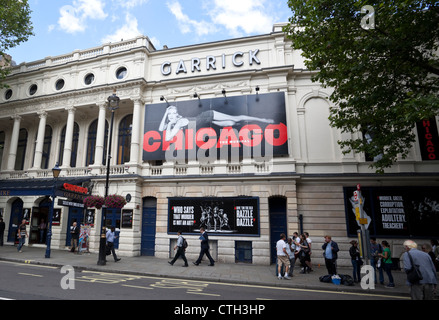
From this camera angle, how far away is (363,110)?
38.1ft

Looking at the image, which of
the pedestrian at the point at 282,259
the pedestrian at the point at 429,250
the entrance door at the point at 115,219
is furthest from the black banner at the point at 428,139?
the entrance door at the point at 115,219

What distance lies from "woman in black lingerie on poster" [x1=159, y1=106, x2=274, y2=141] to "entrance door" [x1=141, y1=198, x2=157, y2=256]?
4872mm

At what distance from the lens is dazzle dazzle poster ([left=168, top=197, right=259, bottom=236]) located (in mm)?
15340

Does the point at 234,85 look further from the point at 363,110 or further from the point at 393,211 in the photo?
the point at 393,211

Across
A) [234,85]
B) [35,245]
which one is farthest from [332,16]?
[35,245]

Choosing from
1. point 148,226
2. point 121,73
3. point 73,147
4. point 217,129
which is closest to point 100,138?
point 73,147

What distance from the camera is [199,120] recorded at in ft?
58.5

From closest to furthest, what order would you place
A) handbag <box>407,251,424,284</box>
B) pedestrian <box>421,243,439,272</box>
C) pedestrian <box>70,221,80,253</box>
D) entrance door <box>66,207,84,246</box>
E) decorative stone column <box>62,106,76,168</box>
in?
handbag <box>407,251,424,284</box>, pedestrian <box>421,243,439,272</box>, pedestrian <box>70,221,80,253</box>, entrance door <box>66,207,84,246</box>, decorative stone column <box>62,106,76,168</box>

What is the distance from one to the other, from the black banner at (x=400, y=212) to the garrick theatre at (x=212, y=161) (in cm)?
6

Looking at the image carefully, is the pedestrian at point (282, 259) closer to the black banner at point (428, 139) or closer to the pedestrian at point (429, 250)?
the pedestrian at point (429, 250)

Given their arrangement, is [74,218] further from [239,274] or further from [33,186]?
[239,274]

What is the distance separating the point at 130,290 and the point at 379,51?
42.3 ft

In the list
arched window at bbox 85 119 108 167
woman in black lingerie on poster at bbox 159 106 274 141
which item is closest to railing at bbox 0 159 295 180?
arched window at bbox 85 119 108 167

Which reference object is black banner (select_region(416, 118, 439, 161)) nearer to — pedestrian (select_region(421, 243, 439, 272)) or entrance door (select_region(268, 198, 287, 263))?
pedestrian (select_region(421, 243, 439, 272))
